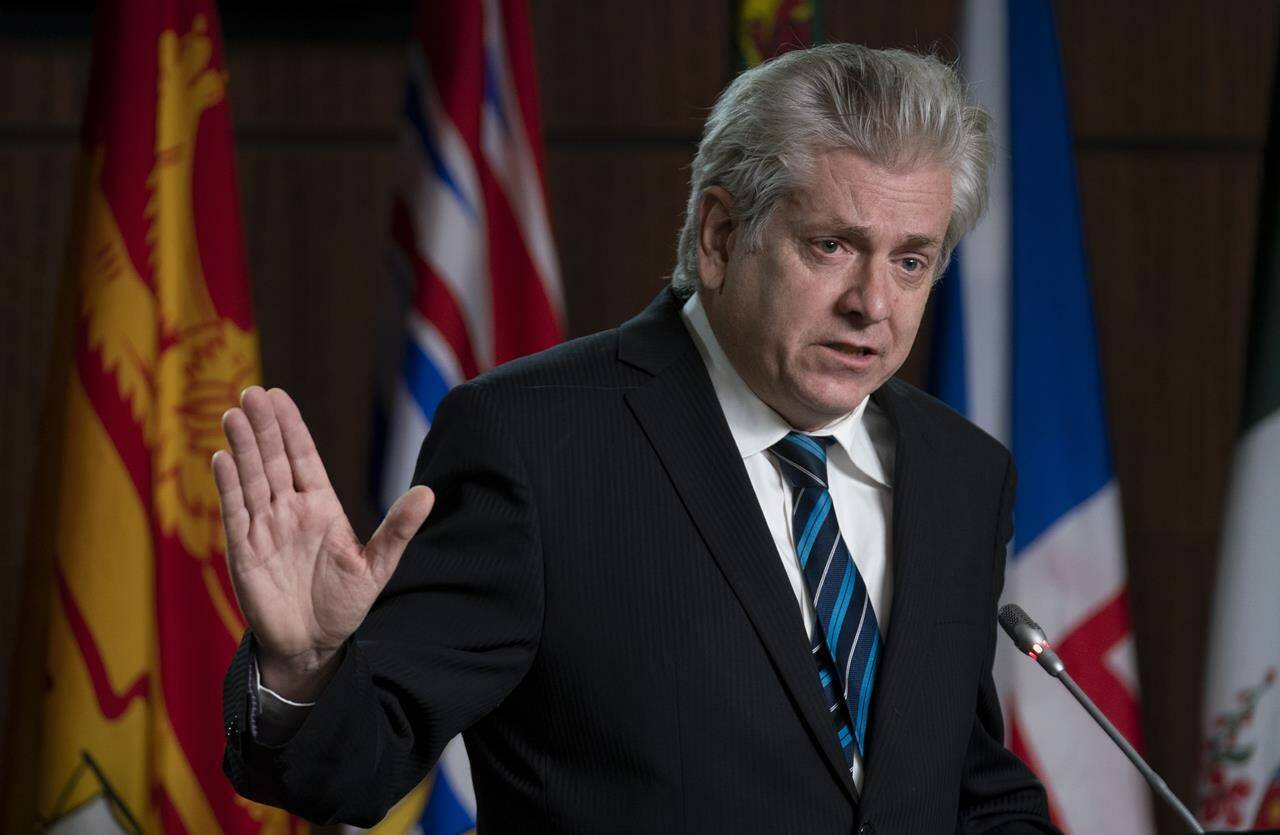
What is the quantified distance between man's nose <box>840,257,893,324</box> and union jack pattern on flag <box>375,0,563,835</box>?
138cm

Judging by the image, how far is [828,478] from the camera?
1682mm

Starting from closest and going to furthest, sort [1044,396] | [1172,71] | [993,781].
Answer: [993,781]
[1044,396]
[1172,71]

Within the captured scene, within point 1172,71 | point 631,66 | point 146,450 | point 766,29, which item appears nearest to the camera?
point 146,450

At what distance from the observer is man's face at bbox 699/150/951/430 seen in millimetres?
1544

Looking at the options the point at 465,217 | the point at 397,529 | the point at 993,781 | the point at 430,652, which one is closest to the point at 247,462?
the point at 397,529

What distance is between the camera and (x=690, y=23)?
3.39 metres

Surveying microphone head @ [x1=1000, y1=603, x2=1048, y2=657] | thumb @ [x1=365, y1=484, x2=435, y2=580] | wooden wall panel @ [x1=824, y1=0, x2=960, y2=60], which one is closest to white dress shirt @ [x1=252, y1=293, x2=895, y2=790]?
microphone head @ [x1=1000, y1=603, x2=1048, y2=657]

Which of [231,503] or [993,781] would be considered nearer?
[231,503]

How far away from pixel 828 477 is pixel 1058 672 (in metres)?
0.34

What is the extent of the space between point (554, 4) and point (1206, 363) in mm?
1775

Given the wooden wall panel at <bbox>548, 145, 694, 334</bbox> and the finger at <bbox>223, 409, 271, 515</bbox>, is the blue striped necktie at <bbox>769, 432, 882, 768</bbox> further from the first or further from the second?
the wooden wall panel at <bbox>548, 145, 694, 334</bbox>

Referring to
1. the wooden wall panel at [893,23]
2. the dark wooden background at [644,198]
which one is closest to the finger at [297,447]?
the dark wooden background at [644,198]

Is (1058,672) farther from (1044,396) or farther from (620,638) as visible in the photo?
(1044,396)

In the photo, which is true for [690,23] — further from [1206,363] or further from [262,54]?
[1206,363]
